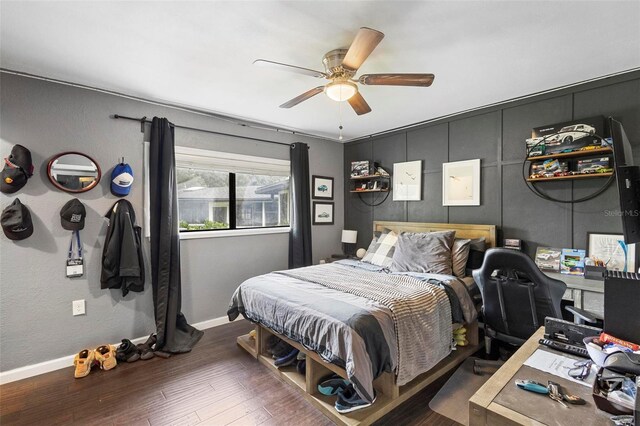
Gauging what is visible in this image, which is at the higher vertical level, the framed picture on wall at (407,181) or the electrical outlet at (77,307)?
the framed picture on wall at (407,181)

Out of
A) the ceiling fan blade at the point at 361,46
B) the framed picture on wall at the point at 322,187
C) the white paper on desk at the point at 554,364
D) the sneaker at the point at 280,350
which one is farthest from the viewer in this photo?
the framed picture on wall at the point at 322,187

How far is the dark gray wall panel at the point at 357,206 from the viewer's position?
455cm

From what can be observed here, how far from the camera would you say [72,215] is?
8.35 feet

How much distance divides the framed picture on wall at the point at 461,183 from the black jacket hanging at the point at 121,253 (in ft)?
11.4

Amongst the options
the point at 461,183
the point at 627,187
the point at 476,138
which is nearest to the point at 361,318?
the point at 627,187

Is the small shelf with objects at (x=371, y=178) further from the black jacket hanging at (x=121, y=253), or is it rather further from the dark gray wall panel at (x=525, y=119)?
the black jacket hanging at (x=121, y=253)

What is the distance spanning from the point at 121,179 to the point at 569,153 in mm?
4124

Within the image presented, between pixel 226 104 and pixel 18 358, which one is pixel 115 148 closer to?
pixel 226 104

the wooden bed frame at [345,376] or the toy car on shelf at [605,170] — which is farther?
the toy car on shelf at [605,170]

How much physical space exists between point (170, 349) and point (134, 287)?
70cm

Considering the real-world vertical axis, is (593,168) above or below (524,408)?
above

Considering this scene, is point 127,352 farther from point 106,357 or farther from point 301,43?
point 301,43

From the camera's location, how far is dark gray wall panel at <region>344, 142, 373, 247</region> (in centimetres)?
455

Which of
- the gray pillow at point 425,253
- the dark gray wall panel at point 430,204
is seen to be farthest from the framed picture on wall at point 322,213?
the gray pillow at point 425,253
